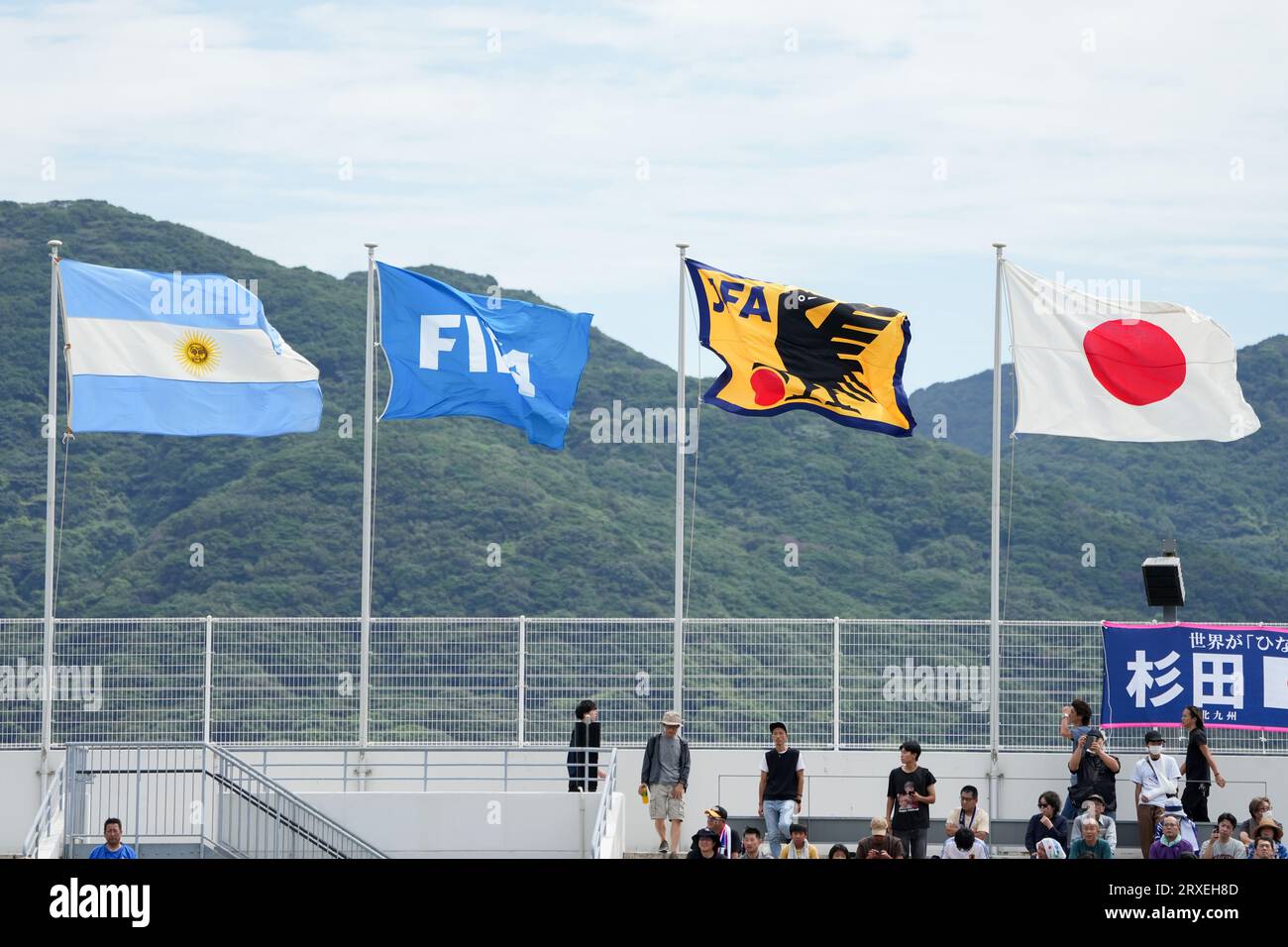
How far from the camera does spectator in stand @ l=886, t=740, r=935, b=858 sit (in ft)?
59.0

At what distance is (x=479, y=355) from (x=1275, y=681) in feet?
31.6

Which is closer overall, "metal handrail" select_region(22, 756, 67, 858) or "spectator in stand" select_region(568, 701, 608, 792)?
"metal handrail" select_region(22, 756, 67, 858)

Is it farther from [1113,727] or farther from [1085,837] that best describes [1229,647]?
[1085,837]

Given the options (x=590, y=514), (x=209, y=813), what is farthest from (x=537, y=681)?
(x=590, y=514)

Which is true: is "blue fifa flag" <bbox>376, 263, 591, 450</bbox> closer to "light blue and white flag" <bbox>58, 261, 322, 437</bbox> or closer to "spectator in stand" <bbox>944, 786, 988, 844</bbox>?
"light blue and white flag" <bbox>58, 261, 322, 437</bbox>

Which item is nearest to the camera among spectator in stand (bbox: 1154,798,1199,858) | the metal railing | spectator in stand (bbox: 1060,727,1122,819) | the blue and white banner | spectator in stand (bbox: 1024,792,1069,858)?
spectator in stand (bbox: 1154,798,1199,858)

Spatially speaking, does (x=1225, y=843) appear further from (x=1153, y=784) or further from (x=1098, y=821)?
(x=1153, y=784)

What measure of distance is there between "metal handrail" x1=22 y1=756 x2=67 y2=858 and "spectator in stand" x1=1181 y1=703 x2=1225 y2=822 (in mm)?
11409

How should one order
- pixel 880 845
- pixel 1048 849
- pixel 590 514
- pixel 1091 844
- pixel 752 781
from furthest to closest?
pixel 590 514 < pixel 752 781 < pixel 1091 844 < pixel 1048 849 < pixel 880 845

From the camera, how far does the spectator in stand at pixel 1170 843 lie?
15891 millimetres

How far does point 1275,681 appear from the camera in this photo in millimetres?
21109

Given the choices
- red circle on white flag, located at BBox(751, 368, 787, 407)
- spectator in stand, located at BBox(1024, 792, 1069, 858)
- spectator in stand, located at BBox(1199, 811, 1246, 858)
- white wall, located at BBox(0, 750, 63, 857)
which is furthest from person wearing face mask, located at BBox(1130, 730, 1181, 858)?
white wall, located at BBox(0, 750, 63, 857)

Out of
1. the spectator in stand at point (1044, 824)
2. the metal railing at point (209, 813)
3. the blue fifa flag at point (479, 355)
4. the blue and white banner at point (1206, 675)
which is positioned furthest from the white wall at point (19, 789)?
the blue and white banner at point (1206, 675)

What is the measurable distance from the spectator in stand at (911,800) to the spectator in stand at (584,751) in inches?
133
